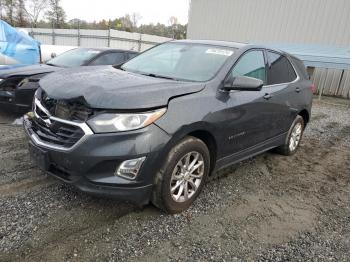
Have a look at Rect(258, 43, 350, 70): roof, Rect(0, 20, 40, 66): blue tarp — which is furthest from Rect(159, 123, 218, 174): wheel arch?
Rect(258, 43, 350, 70): roof

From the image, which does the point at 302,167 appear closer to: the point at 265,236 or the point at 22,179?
the point at 265,236

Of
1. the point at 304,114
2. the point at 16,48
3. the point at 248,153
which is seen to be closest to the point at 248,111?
the point at 248,153

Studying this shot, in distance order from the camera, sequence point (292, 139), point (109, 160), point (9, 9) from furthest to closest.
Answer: point (9, 9) < point (292, 139) < point (109, 160)

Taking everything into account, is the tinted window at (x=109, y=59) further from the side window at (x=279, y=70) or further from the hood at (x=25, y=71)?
the side window at (x=279, y=70)

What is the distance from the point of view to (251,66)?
408 cm

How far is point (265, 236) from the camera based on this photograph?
3.07 meters

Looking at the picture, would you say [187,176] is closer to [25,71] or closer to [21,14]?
[25,71]

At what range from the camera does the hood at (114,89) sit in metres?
2.77

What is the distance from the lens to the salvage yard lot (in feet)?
8.82

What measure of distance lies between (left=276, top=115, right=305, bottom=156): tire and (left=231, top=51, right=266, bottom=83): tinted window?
4.31 feet

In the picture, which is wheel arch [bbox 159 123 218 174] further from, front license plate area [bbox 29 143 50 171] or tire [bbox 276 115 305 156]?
tire [bbox 276 115 305 156]

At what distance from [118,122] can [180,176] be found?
0.86m

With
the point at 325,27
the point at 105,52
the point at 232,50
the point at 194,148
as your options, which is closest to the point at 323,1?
the point at 325,27

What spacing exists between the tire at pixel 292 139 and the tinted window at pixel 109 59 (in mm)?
4090
